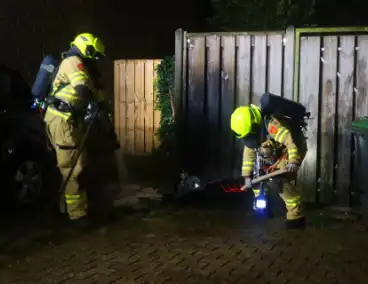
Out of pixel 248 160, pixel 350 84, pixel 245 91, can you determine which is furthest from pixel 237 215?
pixel 350 84

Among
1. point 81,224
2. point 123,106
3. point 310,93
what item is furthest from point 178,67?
point 123,106

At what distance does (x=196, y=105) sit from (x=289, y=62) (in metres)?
1.29

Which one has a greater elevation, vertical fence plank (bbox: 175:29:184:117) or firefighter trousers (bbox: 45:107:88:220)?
vertical fence plank (bbox: 175:29:184:117)

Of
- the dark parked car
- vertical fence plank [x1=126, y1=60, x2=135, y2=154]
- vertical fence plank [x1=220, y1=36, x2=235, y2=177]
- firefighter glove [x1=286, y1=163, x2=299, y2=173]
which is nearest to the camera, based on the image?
firefighter glove [x1=286, y1=163, x2=299, y2=173]

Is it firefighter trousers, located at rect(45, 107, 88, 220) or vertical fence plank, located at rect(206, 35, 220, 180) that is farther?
vertical fence plank, located at rect(206, 35, 220, 180)

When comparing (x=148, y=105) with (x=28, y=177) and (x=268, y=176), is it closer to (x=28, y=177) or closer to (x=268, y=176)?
(x=28, y=177)

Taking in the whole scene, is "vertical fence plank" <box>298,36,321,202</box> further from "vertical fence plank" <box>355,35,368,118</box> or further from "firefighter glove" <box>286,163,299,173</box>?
"firefighter glove" <box>286,163,299,173</box>

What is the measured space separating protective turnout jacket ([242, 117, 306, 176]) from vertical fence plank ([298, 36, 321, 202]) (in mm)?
876

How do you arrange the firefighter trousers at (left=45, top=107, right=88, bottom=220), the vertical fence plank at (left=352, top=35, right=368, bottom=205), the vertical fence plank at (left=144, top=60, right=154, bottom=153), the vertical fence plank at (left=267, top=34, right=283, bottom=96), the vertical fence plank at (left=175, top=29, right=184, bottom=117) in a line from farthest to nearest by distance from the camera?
1. the vertical fence plank at (left=144, top=60, right=154, bottom=153)
2. the vertical fence plank at (left=175, top=29, right=184, bottom=117)
3. the vertical fence plank at (left=267, top=34, right=283, bottom=96)
4. the vertical fence plank at (left=352, top=35, right=368, bottom=205)
5. the firefighter trousers at (left=45, top=107, right=88, bottom=220)

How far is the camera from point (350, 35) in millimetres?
6957

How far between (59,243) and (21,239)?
0.45 meters

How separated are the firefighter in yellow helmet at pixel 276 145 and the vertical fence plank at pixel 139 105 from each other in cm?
585

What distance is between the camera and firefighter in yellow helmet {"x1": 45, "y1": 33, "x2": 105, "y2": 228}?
6.20 metres

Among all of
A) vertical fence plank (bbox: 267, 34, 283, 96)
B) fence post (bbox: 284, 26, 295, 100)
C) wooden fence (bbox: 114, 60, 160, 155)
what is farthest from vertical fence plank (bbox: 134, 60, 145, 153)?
fence post (bbox: 284, 26, 295, 100)
